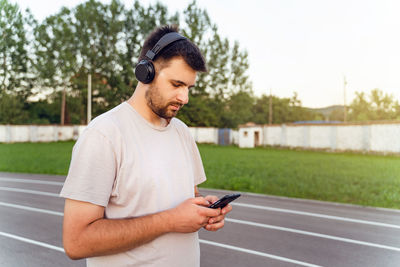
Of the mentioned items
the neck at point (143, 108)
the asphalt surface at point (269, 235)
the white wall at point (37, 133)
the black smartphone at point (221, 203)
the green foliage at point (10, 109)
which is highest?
the green foliage at point (10, 109)

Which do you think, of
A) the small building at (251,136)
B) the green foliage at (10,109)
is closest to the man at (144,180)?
the small building at (251,136)

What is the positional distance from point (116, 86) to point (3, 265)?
144ft

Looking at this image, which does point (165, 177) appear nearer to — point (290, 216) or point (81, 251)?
point (81, 251)

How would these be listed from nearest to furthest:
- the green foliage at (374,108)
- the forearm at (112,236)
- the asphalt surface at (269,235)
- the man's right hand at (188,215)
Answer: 1. the forearm at (112,236)
2. the man's right hand at (188,215)
3. the asphalt surface at (269,235)
4. the green foliage at (374,108)

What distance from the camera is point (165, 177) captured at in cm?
178

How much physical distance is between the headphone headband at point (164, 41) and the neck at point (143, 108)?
0.17 m

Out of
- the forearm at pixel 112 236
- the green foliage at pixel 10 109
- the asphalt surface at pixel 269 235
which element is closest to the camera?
the forearm at pixel 112 236

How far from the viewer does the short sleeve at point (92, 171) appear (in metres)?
1.57

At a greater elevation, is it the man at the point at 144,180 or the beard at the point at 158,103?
the beard at the point at 158,103

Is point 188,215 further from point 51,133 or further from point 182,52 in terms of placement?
point 51,133

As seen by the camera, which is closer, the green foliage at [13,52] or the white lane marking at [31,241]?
the white lane marking at [31,241]

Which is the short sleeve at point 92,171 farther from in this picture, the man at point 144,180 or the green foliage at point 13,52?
the green foliage at point 13,52

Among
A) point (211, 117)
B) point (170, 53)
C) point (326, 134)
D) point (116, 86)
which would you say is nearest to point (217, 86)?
point (211, 117)

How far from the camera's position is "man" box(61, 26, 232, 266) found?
5.19ft
